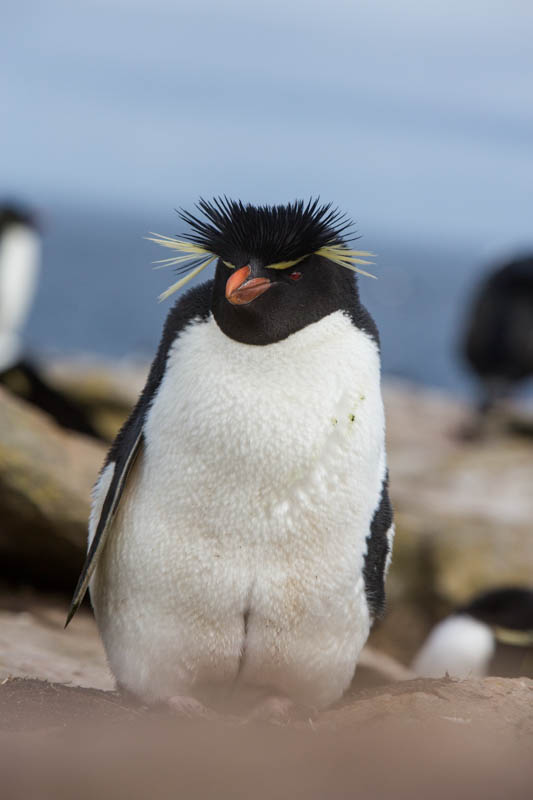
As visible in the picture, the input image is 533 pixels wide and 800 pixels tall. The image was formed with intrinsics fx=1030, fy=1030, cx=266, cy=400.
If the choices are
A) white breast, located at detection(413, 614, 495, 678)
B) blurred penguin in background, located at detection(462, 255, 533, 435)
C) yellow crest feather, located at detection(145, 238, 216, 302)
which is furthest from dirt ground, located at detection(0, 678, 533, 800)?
blurred penguin in background, located at detection(462, 255, 533, 435)

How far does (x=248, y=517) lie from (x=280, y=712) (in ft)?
1.96

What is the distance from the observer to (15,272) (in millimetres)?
13703

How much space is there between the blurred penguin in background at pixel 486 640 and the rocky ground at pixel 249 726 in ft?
0.80

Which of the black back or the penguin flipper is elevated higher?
the black back

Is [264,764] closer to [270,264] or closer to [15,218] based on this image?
[270,264]

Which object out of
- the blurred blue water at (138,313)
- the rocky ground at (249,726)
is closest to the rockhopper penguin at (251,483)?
the rocky ground at (249,726)

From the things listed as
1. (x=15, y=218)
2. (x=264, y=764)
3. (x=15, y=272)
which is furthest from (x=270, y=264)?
(x=15, y=218)

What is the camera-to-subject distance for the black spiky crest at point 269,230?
2.90m

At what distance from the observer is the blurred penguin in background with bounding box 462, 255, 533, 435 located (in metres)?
13.0

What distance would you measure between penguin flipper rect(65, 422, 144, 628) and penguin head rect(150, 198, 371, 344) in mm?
456

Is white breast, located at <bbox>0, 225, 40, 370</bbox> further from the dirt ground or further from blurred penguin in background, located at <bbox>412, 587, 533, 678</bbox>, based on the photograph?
the dirt ground

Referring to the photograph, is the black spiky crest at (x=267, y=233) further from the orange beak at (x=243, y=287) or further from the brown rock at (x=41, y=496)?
the brown rock at (x=41, y=496)

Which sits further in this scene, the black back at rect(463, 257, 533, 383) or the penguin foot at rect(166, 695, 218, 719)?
the black back at rect(463, 257, 533, 383)

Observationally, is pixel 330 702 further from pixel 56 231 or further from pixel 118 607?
pixel 56 231
